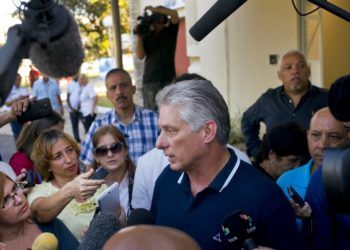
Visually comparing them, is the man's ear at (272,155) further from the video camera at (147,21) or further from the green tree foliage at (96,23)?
the green tree foliage at (96,23)

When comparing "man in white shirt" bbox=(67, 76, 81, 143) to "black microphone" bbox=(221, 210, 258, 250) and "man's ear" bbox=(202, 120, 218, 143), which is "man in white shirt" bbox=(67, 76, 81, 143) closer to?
"man's ear" bbox=(202, 120, 218, 143)

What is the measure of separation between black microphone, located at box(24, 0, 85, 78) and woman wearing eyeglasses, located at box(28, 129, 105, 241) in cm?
104

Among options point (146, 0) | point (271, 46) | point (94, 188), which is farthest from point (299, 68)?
point (146, 0)

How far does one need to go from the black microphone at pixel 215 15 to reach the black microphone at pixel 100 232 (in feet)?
2.45

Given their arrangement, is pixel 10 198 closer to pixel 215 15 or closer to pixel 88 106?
pixel 215 15

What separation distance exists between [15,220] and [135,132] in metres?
2.06

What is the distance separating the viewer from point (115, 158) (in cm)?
367

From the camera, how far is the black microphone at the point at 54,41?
5.06ft

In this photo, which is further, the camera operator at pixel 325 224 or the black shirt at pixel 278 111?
the black shirt at pixel 278 111

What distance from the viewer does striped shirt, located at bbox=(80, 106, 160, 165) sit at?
14.8 feet

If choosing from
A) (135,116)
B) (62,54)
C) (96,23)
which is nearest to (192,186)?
(62,54)

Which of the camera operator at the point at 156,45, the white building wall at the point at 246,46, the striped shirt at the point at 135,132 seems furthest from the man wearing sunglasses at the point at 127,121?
the white building wall at the point at 246,46

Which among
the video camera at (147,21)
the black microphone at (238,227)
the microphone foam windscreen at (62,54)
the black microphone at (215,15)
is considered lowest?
the black microphone at (238,227)

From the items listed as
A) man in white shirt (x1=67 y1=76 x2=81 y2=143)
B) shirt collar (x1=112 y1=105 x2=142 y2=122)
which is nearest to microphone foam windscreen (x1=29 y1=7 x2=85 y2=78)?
shirt collar (x1=112 y1=105 x2=142 y2=122)
